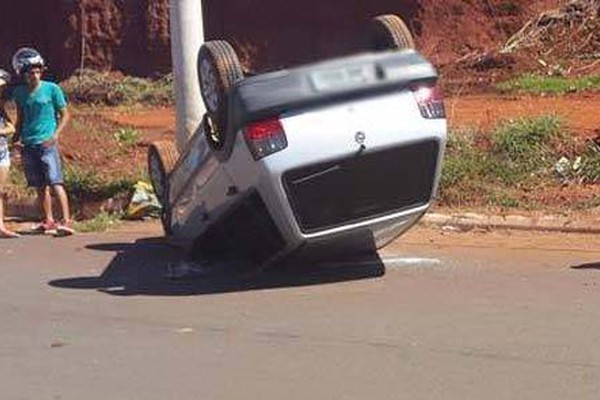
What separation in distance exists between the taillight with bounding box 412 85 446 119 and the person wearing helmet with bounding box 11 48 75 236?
4.09m

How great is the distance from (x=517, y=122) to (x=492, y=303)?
507 cm

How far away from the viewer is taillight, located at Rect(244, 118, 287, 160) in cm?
746

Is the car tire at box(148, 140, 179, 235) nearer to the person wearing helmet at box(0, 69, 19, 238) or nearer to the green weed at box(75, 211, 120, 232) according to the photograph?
the green weed at box(75, 211, 120, 232)

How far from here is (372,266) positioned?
8.70m

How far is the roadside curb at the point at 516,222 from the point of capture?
9766 mm

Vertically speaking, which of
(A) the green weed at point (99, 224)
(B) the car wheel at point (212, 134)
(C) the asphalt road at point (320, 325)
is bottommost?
(A) the green weed at point (99, 224)

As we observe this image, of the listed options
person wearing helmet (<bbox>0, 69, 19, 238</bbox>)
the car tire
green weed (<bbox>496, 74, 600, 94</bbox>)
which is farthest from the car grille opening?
green weed (<bbox>496, 74, 600, 94</bbox>)

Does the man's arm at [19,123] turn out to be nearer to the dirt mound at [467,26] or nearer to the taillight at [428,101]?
the taillight at [428,101]

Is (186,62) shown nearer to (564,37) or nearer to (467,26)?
(564,37)

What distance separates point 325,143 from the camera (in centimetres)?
750

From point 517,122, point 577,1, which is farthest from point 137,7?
point 517,122

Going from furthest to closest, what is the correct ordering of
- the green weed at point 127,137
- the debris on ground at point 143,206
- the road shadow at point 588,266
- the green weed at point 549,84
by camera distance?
the green weed at point 549,84
the green weed at point 127,137
the debris on ground at point 143,206
the road shadow at point 588,266

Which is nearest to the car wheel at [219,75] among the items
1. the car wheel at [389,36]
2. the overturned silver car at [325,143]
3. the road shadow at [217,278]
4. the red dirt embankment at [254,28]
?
the overturned silver car at [325,143]

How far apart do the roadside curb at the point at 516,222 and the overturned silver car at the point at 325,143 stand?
6.72 ft
